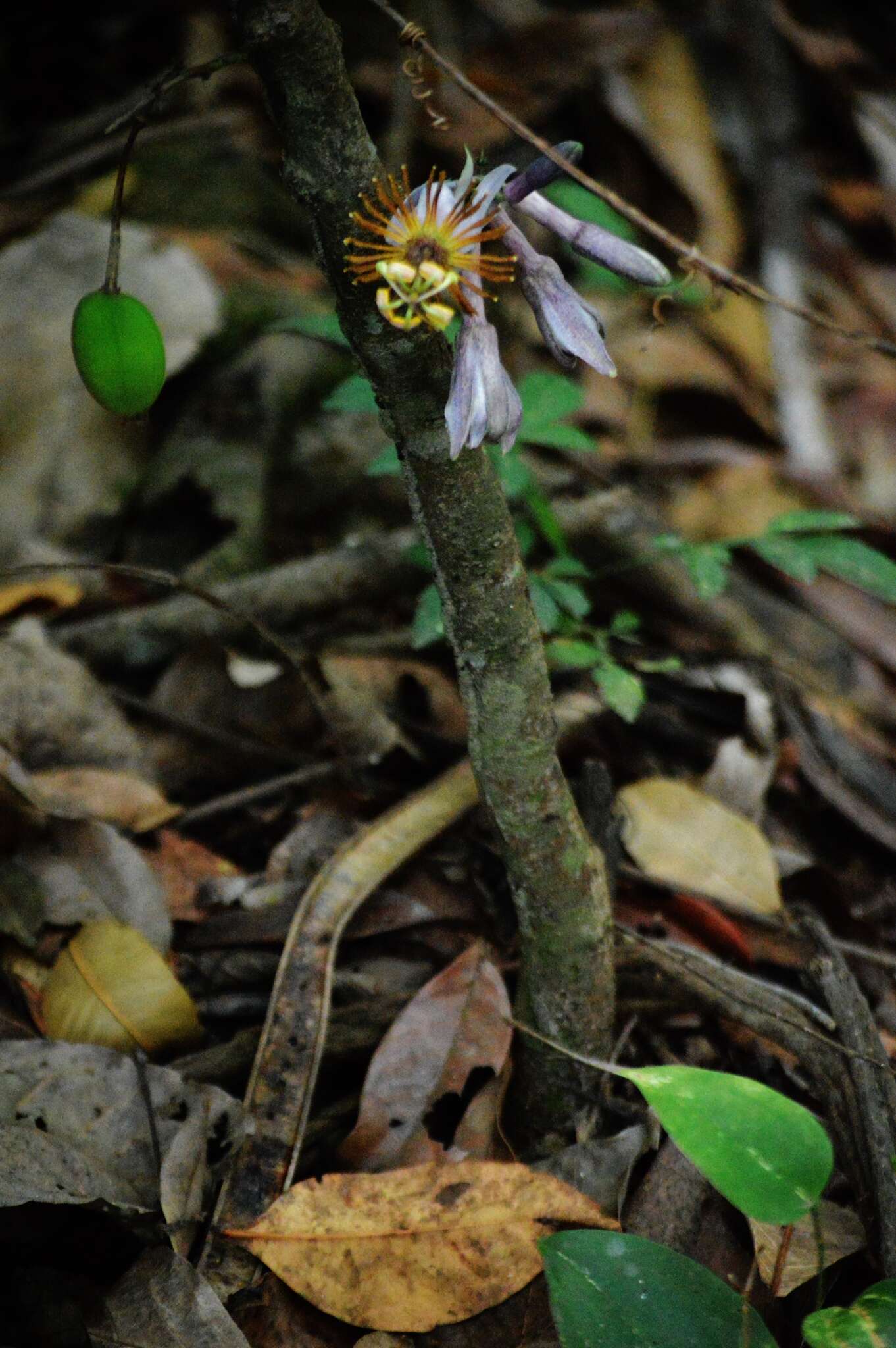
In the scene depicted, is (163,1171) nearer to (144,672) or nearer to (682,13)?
(144,672)

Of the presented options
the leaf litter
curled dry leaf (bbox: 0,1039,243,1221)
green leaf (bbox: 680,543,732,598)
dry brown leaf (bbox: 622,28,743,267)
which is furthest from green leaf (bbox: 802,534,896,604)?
dry brown leaf (bbox: 622,28,743,267)

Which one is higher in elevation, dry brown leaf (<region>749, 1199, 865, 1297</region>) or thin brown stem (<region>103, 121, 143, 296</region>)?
thin brown stem (<region>103, 121, 143, 296</region>)

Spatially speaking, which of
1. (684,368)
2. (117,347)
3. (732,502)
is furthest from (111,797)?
(684,368)

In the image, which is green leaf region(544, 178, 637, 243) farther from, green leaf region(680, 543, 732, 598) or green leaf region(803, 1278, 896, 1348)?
green leaf region(803, 1278, 896, 1348)

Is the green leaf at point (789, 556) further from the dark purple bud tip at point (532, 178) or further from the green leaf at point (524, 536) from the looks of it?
the dark purple bud tip at point (532, 178)

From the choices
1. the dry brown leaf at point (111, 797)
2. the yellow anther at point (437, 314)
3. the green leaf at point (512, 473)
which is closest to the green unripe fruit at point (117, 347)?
the yellow anther at point (437, 314)

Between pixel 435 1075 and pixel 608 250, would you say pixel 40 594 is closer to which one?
pixel 435 1075
